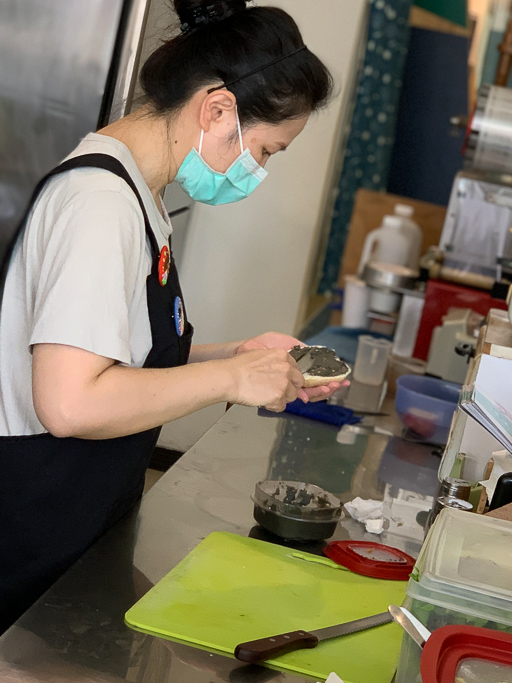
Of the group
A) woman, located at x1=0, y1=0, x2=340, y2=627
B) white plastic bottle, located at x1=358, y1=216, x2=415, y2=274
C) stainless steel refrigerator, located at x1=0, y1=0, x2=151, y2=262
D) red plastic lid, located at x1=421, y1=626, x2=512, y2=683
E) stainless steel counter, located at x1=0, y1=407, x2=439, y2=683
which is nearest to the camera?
red plastic lid, located at x1=421, y1=626, x2=512, y2=683

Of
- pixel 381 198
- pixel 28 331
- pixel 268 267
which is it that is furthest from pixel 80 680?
pixel 381 198

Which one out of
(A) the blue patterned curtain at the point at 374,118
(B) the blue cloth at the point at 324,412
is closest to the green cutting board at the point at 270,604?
(B) the blue cloth at the point at 324,412

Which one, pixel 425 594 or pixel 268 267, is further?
pixel 268 267

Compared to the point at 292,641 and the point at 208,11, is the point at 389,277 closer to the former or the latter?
the point at 208,11

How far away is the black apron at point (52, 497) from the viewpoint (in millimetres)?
1363

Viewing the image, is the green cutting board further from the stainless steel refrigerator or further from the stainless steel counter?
the stainless steel refrigerator

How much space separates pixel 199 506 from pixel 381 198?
3.86 meters

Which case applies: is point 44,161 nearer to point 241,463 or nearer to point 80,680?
point 241,463

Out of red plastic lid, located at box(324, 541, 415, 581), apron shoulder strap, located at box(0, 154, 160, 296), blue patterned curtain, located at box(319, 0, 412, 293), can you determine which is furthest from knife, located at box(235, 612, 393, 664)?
blue patterned curtain, located at box(319, 0, 412, 293)

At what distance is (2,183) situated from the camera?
3.01 metres

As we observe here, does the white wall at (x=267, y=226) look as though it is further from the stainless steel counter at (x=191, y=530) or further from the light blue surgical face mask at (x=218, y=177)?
the light blue surgical face mask at (x=218, y=177)

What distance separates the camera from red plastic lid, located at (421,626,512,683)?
2.82 ft

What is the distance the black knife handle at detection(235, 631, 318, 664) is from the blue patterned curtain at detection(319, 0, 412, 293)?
472 centimetres

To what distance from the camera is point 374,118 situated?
5.55 m
